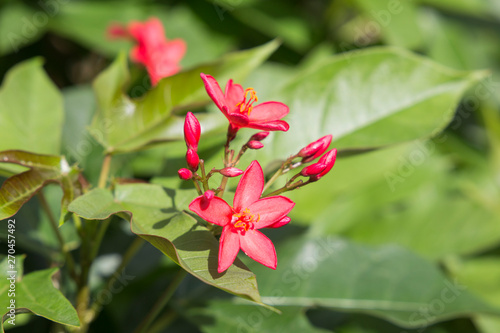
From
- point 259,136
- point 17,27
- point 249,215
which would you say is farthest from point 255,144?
point 17,27

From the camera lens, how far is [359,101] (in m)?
1.10

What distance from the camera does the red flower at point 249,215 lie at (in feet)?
2.38

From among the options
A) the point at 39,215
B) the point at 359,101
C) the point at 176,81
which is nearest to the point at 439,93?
the point at 359,101

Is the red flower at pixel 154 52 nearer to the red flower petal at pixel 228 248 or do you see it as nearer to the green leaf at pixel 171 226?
the green leaf at pixel 171 226

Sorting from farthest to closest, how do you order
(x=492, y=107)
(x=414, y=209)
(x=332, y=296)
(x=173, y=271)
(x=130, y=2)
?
(x=492, y=107), (x=130, y=2), (x=414, y=209), (x=173, y=271), (x=332, y=296)

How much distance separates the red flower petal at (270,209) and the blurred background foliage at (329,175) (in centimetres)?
Result: 25

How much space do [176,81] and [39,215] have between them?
1.57ft

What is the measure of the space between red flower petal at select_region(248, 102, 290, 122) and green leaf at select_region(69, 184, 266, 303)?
0.54 feet

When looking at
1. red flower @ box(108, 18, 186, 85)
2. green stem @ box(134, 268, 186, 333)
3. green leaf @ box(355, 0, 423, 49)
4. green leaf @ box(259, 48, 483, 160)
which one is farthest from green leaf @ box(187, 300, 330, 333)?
green leaf @ box(355, 0, 423, 49)

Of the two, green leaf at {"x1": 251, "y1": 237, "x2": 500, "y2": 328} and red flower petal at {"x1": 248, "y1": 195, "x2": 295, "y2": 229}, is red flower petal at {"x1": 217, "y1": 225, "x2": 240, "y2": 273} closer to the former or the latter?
red flower petal at {"x1": 248, "y1": 195, "x2": 295, "y2": 229}

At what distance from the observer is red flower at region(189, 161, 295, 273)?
0.72m

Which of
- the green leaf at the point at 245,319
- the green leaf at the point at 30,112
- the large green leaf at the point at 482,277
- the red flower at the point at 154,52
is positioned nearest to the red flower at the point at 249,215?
the green leaf at the point at 245,319

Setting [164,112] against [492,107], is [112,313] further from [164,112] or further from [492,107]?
[492,107]

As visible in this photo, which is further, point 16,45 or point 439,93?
point 16,45
